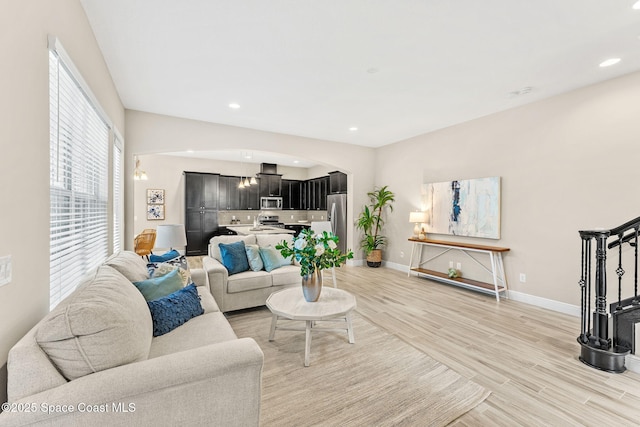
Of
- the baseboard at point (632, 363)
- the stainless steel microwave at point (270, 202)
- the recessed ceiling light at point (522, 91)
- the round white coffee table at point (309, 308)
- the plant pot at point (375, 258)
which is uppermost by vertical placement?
the recessed ceiling light at point (522, 91)

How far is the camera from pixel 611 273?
3.17 meters

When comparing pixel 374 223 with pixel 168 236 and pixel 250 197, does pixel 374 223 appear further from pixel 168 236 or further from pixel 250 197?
pixel 168 236

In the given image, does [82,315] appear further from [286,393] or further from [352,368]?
[352,368]

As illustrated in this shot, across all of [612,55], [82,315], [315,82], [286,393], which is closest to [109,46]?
[315,82]

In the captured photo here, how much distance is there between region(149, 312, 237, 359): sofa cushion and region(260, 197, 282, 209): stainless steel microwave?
262 inches

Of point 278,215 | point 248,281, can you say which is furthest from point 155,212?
point 248,281

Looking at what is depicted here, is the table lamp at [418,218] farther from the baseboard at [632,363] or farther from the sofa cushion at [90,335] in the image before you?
the sofa cushion at [90,335]

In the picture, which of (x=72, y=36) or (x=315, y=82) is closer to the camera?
(x=72, y=36)

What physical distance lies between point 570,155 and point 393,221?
3.17 m

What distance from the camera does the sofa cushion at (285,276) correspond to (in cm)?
367

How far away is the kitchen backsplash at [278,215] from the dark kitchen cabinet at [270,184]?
64 cm

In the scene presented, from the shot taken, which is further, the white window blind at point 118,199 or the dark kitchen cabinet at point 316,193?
the dark kitchen cabinet at point 316,193

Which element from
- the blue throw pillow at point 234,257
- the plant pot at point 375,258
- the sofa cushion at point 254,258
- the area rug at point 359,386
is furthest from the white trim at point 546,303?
the blue throw pillow at point 234,257

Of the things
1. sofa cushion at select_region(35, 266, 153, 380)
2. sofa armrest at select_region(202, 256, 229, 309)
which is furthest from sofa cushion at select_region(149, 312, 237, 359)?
sofa armrest at select_region(202, 256, 229, 309)
